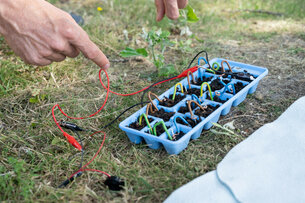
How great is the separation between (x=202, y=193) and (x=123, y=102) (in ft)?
3.28

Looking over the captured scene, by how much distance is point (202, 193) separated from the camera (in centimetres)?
138

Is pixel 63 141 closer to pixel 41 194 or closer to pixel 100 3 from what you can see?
pixel 41 194

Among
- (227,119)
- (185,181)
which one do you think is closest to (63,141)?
(185,181)

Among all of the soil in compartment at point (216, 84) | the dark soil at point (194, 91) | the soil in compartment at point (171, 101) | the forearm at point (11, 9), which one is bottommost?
the soil in compartment at point (216, 84)

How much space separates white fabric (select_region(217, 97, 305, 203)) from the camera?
4.46ft

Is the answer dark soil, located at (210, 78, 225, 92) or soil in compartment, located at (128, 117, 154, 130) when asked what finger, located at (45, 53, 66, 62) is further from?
dark soil, located at (210, 78, 225, 92)

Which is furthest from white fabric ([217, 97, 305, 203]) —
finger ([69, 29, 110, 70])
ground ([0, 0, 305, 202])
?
finger ([69, 29, 110, 70])

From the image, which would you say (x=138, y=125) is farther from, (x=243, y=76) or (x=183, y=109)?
(x=243, y=76)

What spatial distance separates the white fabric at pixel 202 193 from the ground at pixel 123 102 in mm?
100

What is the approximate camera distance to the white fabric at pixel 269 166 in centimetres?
136

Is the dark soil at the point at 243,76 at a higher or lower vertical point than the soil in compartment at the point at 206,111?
lower

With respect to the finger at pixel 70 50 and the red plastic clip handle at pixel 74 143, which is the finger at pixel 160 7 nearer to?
the finger at pixel 70 50

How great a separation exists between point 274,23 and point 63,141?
2.77 meters

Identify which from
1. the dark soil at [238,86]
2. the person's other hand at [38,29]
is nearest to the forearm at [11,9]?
the person's other hand at [38,29]
